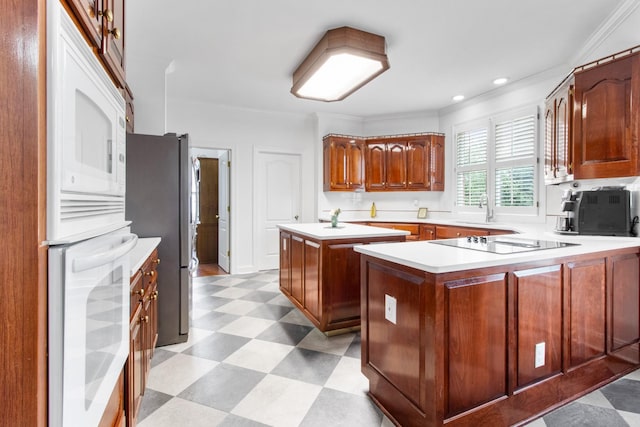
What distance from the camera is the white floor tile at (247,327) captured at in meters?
2.75

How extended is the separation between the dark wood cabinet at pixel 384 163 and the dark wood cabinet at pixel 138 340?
355cm

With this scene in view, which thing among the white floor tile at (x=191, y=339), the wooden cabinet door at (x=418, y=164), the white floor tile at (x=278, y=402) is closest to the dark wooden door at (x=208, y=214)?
the white floor tile at (x=191, y=339)

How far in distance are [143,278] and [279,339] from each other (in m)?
1.32

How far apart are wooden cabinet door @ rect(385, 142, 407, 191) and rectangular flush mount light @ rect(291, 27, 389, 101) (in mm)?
1892

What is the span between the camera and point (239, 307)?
3402mm

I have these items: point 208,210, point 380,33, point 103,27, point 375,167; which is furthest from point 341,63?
point 208,210

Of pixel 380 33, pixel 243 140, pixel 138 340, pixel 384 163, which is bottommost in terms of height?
pixel 138 340

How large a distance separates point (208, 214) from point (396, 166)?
11.8 ft

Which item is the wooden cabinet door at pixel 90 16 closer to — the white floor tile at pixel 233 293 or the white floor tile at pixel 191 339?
the white floor tile at pixel 191 339

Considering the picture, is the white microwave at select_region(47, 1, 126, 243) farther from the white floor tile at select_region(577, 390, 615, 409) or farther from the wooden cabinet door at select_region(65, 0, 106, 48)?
the white floor tile at select_region(577, 390, 615, 409)

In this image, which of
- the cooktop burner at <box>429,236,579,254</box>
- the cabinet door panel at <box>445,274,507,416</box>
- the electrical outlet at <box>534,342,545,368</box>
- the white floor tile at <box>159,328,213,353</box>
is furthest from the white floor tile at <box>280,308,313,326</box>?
the electrical outlet at <box>534,342,545,368</box>

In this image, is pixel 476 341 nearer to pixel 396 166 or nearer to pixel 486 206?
pixel 486 206

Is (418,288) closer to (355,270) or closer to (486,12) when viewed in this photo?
(355,270)

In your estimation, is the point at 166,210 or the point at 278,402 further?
the point at 166,210
